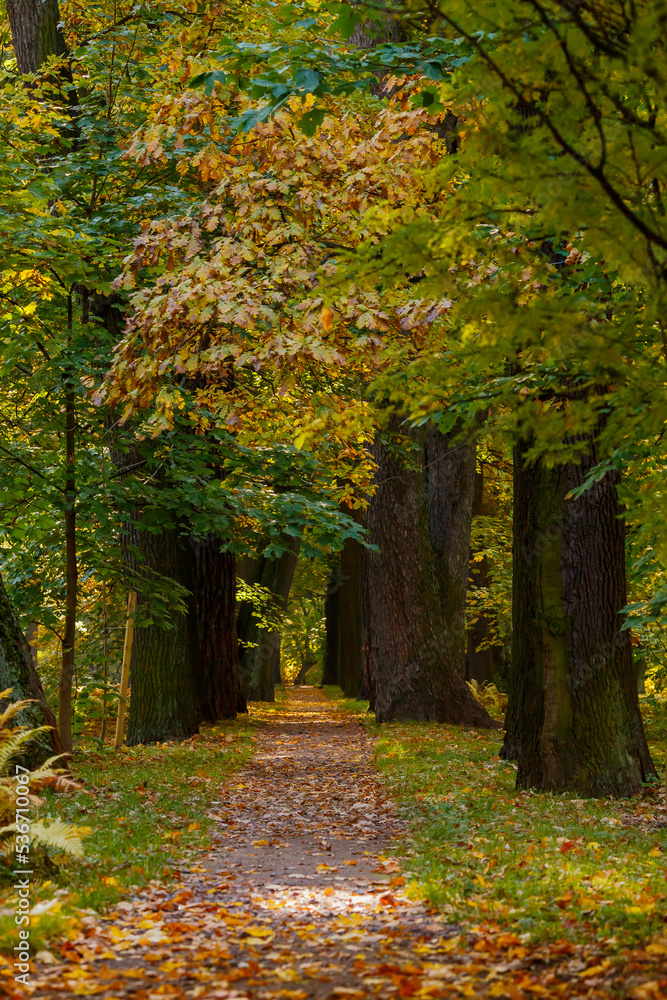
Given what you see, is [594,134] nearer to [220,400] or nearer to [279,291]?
[279,291]

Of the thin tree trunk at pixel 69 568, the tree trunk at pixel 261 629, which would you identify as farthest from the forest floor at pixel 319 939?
the tree trunk at pixel 261 629

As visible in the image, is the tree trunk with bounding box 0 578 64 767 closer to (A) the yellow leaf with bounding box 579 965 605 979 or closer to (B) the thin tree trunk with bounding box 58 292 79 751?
(B) the thin tree trunk with bounding box 58 292 79 751

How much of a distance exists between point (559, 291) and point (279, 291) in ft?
10.9

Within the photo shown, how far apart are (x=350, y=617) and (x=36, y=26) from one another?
17390 millimetres

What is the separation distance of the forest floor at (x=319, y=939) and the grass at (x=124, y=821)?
15 centimetres

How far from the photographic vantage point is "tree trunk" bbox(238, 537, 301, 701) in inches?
849

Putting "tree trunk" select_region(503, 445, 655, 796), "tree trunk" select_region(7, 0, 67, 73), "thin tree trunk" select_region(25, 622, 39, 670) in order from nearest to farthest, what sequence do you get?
"tree trunk" select_region(503, 445, 655, 796) < "thin tree trunk" select_region(25, 622, 39, 670) < "tree trunk" select_region(7, 0, 67, 73)

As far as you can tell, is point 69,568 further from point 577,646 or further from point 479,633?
point 479,633

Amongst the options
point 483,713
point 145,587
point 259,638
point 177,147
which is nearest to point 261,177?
point 177,147

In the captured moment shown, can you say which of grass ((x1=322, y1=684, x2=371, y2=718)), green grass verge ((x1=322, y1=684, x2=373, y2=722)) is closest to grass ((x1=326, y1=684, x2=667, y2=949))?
green grass verge ((x1=322, y1=684, x2=373, y2=722))

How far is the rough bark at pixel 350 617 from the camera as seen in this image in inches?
994

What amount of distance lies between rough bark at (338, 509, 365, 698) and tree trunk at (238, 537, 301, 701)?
1.90 meters

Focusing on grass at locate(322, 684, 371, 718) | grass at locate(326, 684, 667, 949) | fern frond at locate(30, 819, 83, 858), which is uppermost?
fern frond at locate(30, 819, 83, 858)

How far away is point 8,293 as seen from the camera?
9.52 meters
